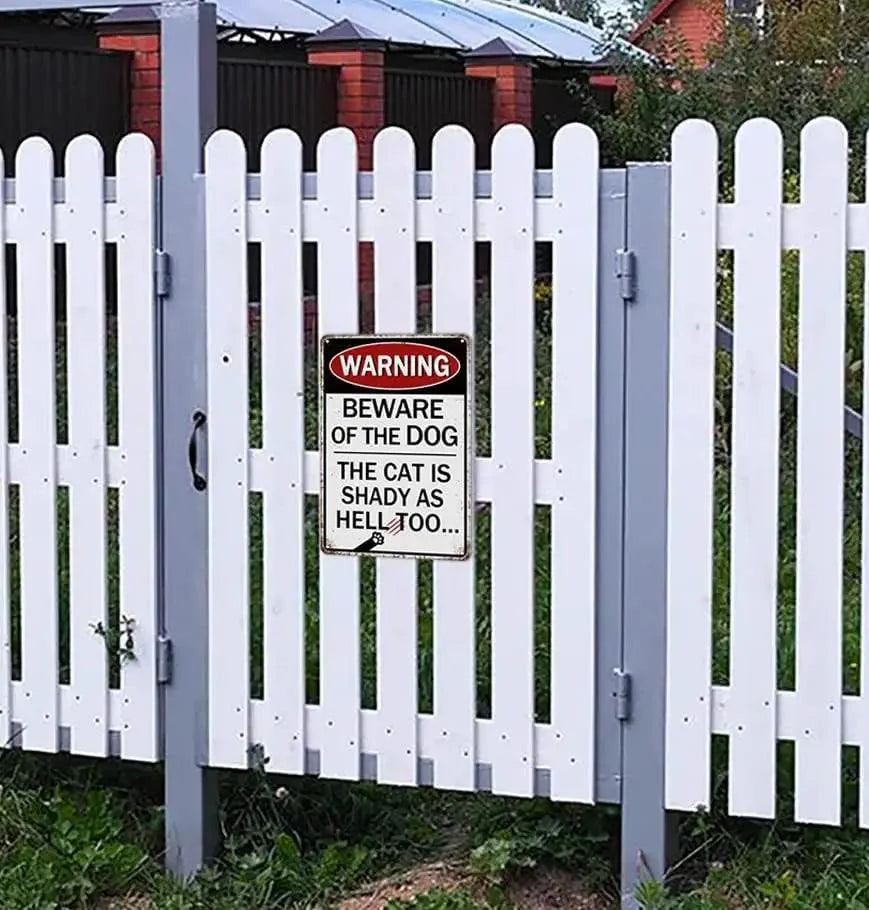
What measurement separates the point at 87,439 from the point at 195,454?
0.92 ft

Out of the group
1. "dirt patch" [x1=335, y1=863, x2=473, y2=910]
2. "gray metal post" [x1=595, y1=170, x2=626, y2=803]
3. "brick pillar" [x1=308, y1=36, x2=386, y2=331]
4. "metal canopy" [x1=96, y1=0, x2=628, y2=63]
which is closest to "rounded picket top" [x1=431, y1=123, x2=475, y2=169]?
"gray metal post" [x1=595, y1=170, x2=626, y2=803]

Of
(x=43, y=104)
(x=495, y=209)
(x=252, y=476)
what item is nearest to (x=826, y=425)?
(x=495, y=209)

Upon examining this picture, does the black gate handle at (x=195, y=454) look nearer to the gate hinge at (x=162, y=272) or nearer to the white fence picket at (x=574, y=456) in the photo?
the gate hinge at (x=162, y=272)

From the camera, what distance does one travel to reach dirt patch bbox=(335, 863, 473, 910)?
13.9 feet

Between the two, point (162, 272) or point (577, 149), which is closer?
point (577, 149)

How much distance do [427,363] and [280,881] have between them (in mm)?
1258

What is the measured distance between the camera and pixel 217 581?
4.32 metres

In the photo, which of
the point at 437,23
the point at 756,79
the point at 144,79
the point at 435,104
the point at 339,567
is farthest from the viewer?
the point at 437,23

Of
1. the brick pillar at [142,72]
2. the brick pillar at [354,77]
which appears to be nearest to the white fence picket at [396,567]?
the brick pillar at [142,72]

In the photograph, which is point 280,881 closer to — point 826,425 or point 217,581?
point 217,581

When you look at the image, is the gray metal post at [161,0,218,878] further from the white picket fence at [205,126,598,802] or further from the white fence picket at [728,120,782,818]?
the white fence picket at [728,120,782,818]

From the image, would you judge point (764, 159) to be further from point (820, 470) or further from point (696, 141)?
point (820, 470)

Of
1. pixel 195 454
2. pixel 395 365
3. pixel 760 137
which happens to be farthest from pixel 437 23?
pixel 760 137

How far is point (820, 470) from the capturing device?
3873 mm
